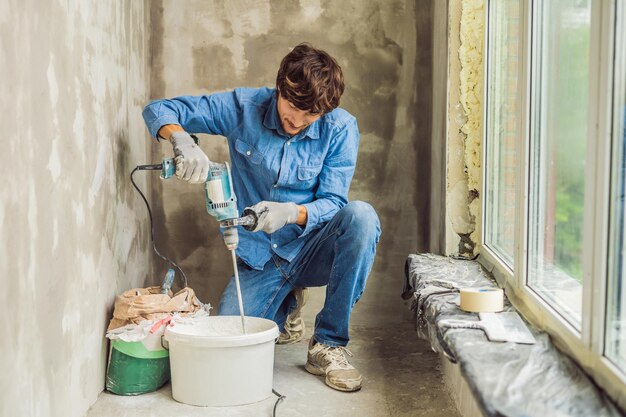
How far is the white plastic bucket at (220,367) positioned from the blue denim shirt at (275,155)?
518mm

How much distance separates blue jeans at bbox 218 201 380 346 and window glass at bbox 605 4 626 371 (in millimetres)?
1281

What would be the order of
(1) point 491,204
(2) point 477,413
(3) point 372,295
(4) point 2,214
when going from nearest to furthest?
(4) point 2,214 < (2) point 477,413 < (1) point 491,204 < (3) point 372,295

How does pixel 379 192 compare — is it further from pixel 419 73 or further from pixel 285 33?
pixel 285 33

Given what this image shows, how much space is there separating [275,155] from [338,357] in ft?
2.71

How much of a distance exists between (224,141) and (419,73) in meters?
1.00

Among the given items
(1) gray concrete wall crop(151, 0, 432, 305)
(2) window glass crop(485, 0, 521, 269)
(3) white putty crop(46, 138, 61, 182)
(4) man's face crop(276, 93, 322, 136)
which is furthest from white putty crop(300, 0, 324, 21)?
(3) white putty crop(46, 138, 61, 182)

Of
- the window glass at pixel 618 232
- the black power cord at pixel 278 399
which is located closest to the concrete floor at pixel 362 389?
the black power cord at pixel 278 399

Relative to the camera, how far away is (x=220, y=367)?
95.1 inches

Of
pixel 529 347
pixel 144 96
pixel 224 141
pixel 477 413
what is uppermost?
pixel 144 96

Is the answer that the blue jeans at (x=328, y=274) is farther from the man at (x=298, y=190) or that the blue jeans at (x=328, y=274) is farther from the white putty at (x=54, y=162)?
the white putty at (x=54, y=162)

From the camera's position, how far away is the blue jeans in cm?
275

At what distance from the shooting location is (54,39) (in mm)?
2100

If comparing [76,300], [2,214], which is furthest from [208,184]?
[2,214]

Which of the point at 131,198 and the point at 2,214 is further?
the point at 131,198
